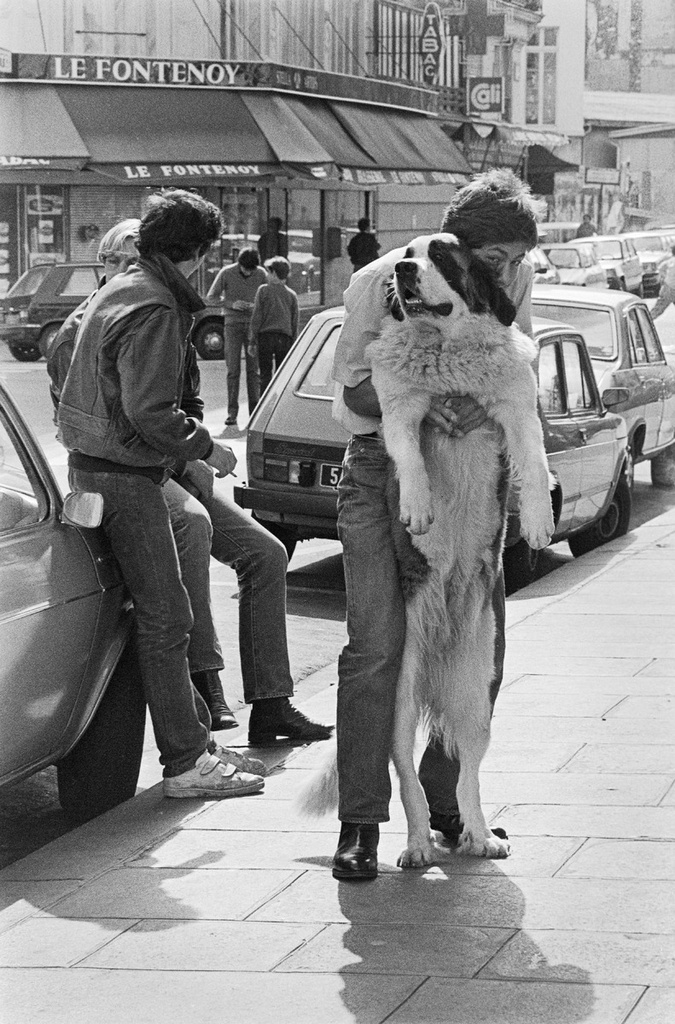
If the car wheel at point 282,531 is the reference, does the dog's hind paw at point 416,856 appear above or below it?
above

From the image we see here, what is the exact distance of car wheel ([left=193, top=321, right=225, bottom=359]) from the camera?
2591 centimetres

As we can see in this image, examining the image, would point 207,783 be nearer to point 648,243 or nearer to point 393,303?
point 393,303

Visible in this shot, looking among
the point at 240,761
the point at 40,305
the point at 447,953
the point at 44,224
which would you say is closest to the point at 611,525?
the point at 240,761

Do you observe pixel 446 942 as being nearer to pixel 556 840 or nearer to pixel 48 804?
pixel 556 840

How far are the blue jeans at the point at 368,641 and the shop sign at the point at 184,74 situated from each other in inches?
1064

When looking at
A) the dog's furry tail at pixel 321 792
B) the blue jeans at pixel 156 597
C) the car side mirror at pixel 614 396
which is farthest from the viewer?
the car side mirror at pixel 614 396

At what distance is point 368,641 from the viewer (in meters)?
4.21

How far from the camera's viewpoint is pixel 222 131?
102 feet

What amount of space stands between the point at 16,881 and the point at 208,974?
103 cm

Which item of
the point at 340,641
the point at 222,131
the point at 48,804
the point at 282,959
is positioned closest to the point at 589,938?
the point at 282,959

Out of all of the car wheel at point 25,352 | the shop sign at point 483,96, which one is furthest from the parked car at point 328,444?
the shop sign at point 483,96

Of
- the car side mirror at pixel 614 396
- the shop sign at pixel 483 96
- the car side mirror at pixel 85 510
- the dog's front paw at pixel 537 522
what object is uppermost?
the shop sign at pixel 483 96

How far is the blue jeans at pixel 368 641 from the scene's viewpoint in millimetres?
4207

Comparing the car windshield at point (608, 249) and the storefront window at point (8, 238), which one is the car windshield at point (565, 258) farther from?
the storefront window at point (8, 238)
